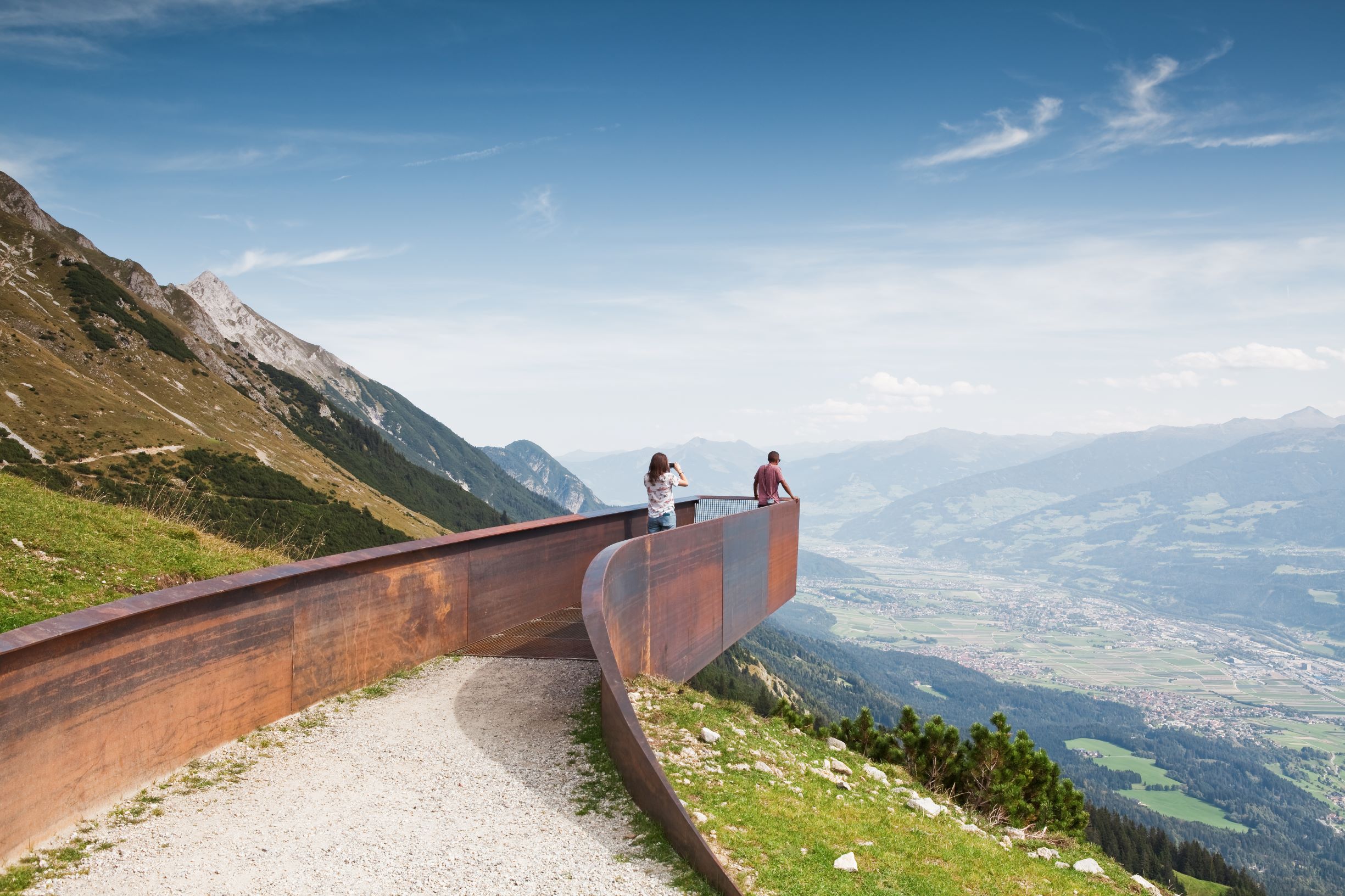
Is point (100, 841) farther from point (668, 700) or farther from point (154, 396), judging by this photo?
point (154, 396)

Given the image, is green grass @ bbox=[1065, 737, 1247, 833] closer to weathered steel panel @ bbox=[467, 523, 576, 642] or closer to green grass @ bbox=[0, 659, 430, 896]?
weathered steel panel @ bbox=[467, 523, 576, 642]

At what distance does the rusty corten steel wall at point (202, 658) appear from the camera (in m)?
5.34

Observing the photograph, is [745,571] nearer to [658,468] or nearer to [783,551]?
[783,551]

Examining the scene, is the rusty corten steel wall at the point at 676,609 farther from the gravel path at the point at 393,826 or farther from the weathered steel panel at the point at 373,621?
the weathered steel panel at the point at 373,621

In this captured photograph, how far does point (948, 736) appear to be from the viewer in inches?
479

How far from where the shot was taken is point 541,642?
35.5 feet

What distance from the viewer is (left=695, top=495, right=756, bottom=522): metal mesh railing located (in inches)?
783

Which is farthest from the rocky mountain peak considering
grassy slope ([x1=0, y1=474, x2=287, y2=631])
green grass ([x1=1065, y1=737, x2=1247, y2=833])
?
green grass ([x1=1065, y1=737, x2=1247, y2=833])

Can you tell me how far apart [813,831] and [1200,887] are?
8514 cm

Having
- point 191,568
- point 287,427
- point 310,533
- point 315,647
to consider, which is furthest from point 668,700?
point 287,427

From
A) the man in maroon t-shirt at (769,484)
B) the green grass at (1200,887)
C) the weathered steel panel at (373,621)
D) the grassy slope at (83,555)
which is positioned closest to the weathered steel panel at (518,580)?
the weathered steel panel at (373,621)

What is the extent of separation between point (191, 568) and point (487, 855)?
9.42m

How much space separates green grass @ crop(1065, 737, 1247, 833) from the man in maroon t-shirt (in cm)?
17690

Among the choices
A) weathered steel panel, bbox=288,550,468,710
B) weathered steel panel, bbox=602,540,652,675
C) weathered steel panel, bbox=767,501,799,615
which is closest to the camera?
weathered steel panel, bbox=288,550,468,710
